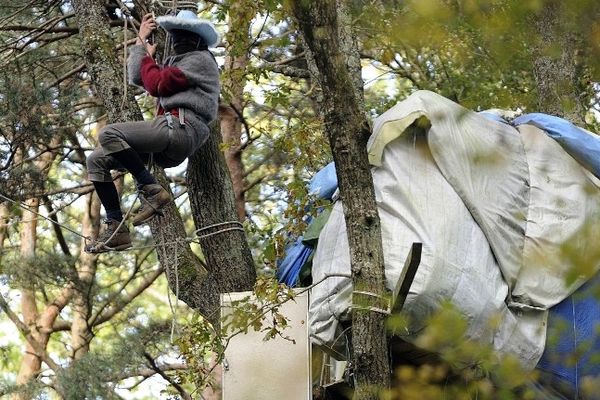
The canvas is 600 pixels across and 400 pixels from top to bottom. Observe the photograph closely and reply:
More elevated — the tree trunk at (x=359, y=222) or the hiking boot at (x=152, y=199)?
Answer: the hiking boot at (x=152, y=199)

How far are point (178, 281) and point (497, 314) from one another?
195 cm

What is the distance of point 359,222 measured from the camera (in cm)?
531

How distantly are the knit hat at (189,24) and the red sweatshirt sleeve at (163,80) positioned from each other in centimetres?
22

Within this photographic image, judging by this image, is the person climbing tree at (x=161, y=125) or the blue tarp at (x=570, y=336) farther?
A: the person climbing tree at (x=161, y=125)

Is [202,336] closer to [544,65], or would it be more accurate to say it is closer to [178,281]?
[178,281]

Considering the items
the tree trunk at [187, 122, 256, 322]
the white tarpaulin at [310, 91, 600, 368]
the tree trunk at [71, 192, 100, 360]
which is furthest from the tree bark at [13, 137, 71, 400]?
the white tarpaulin at [310, 91, 600, 368]

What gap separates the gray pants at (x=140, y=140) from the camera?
20.0ft

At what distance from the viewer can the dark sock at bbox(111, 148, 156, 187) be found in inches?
240

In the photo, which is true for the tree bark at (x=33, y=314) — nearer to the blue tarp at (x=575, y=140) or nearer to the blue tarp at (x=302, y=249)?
the blue tarp at (x=302, y=249)

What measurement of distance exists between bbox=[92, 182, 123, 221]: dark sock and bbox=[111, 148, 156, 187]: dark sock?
146 millimetres

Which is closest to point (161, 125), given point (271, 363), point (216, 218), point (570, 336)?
point (216, 218)

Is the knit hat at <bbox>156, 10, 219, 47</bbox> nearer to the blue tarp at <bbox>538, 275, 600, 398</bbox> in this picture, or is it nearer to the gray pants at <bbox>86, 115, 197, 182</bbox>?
the gray pants at <bbox>86, 115, 197, 182</bbox>

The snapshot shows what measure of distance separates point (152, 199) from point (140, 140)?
12.1 inches

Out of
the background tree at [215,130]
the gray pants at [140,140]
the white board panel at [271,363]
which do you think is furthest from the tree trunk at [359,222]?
the gray pants at [140,140]
